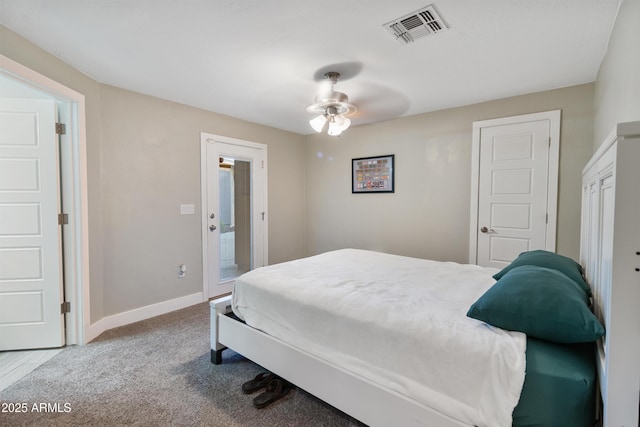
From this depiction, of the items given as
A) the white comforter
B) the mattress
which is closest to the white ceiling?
the white comforter

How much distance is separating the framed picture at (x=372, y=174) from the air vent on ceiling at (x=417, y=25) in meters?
2.03

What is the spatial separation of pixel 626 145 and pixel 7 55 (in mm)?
3184

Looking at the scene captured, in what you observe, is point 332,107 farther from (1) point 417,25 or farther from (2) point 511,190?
(2) point 511,190

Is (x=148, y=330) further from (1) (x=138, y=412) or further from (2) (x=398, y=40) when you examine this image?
(2) (x=398, y=40)

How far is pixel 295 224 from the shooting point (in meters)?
4.80

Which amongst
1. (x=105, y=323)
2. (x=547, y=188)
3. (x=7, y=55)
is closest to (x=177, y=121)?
(x=7, y=55)

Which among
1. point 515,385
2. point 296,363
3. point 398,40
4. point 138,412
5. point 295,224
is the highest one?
point 398,40

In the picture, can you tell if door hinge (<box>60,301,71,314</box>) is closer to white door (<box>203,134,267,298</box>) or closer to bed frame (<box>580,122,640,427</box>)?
white door (<box>203,134,267,298</box>)

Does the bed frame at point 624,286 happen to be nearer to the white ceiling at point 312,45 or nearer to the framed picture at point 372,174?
the white ceiling at point 312,45

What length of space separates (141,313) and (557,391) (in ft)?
11.2

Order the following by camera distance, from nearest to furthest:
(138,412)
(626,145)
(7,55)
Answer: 1. (626,145)
2. (138,412)
3. (7,55)

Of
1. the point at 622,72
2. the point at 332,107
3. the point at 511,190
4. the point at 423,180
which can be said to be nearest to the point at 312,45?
the point at 332,107

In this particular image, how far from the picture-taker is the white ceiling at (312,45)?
1.67 metres

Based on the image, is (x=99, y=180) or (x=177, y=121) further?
(x=177, y=121)
